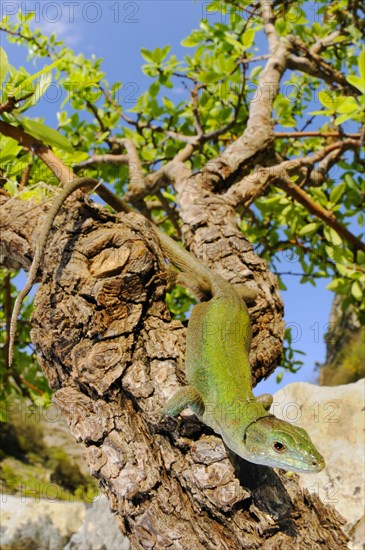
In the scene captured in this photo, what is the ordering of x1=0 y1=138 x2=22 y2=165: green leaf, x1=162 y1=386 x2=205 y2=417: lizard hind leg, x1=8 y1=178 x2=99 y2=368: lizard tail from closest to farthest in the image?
x1=162 y1=386 x2=205 y2=417: lizard hind leg < x1=8 y1=178 x2=99 y2=368: lizard tail < x1=0 y1=138 x2=22 y2=165: green leaf

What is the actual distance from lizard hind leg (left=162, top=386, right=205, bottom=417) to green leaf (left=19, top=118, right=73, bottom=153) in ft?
4.34

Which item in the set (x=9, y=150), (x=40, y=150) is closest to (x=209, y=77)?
(x=40, y=150)

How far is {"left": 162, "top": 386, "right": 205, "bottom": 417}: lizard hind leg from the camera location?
2.21 m

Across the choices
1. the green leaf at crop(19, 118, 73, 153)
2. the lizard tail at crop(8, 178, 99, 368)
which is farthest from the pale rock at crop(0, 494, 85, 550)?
the green leaf at crop(19, 118, 73, 153)

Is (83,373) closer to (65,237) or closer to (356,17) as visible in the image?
(65,237)

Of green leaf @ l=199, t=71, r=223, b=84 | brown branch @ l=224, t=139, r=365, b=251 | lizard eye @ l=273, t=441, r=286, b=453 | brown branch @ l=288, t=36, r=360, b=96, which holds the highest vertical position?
brown branch @ l=288, t=36, r=360, b=96

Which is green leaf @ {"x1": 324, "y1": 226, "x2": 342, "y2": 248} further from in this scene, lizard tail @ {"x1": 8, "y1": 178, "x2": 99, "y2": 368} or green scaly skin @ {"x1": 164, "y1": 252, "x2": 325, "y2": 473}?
lizard tail @ {"x1": 8, "y1": 178, "x2": 99, "y2": 368}

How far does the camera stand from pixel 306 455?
6.87 ft

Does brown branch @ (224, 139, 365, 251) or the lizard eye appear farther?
brown branch @ (224, 139, 365, 251)

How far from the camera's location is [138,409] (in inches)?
92.1

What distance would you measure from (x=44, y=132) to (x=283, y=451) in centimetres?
178

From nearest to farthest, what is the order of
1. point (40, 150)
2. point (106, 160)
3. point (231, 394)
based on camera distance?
point (231, 394), point (40, 150), point (106, 160)

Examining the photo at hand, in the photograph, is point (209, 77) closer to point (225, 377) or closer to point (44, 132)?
point (44, 132)

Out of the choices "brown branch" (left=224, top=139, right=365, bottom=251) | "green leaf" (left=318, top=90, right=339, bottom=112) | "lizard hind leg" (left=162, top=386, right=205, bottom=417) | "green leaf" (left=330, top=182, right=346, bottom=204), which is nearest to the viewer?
"lizard hind leg" (left=162, top=386, right=205, bottom=417)
